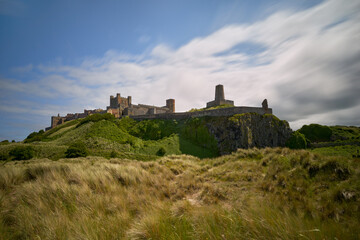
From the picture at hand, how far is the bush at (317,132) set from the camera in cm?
4356

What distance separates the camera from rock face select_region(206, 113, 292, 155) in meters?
32.7

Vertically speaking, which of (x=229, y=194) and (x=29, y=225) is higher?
(x=29, y=225)

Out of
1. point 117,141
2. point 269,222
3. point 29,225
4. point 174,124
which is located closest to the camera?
point 269,222

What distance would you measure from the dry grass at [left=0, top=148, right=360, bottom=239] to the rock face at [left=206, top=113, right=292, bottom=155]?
24.9 m

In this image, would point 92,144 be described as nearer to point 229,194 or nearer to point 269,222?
point 229,194

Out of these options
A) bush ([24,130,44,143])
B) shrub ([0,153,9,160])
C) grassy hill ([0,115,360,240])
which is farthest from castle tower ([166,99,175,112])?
grassy hill ([0,115,360,240])

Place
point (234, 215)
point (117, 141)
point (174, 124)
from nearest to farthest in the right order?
point (234, 215)
point (117, 141)
point (174, 124)

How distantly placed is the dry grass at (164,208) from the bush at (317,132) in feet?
155

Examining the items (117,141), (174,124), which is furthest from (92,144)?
(174,124)

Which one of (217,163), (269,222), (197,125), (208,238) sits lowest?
(217,163)

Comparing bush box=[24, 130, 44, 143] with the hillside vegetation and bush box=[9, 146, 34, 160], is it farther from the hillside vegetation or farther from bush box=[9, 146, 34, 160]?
bush box=[9, 146, 34, 160]

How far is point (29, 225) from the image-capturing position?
3.28 meters

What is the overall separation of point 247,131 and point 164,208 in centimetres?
3234

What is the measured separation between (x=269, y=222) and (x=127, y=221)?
2.65m
